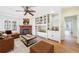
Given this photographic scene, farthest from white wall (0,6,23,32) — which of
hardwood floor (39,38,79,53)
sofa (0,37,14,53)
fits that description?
hardwood floor (39,38,79,53)

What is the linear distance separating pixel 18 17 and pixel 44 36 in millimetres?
819

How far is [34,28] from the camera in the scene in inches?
105

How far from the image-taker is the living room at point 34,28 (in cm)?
248

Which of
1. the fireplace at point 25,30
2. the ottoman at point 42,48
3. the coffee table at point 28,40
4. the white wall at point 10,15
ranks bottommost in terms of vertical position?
the ottoman at point 42,48

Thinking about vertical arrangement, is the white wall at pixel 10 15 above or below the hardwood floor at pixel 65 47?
above

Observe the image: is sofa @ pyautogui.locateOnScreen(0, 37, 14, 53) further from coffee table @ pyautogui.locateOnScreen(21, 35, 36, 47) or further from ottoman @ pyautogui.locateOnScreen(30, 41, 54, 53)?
ottoman @ pyautogui.locateOnScreen(30, 41, 54, 53)

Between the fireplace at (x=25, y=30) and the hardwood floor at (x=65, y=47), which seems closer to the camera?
the hardwood floor at (x=65, y=47)

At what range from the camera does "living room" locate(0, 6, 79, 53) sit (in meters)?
2.48

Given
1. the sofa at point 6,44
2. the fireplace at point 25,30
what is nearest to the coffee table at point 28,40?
the fireplace at point 25,30

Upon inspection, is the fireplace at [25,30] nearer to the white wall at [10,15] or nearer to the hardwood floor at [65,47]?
the white wall at [10,15]

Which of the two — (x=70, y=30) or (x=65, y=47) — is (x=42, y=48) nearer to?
(x=65, y=47)

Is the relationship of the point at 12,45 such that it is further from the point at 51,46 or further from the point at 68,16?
→ the point at 68,16

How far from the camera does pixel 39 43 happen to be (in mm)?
2562
